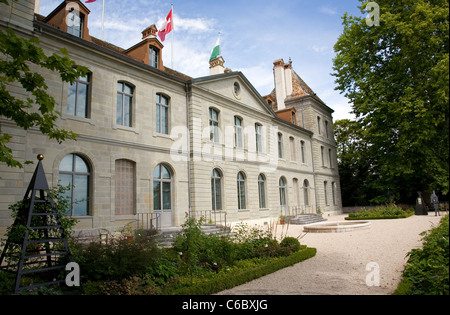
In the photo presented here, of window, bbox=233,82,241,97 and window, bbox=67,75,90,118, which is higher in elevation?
window, bbox=233,82,241,97

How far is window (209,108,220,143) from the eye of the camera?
53.5 ft

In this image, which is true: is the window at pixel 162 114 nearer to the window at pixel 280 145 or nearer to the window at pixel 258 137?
the window at pixel 258 137

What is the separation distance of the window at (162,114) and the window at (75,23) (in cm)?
405

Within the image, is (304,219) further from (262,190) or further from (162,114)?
(162,114)

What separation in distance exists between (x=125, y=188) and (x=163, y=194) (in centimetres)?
200

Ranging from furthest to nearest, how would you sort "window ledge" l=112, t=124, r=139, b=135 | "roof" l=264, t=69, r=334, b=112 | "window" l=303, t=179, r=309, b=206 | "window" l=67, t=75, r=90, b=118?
"roof" l=264, t=69, r=334, b=112, "window" l=303, t=179, r=309, b=206, "window ledge" l=112, t=124, r=139, b=135, "window" l=67, t=75, r=90, b=118

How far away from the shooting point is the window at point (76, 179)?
33.5ft

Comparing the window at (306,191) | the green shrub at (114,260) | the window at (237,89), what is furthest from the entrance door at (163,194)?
the window at (306,191)

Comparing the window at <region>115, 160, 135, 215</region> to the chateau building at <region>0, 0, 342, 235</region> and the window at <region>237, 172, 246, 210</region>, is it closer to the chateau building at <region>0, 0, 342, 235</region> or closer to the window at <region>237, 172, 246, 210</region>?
the chateau building at <region>0, 0, 342, 235</region>

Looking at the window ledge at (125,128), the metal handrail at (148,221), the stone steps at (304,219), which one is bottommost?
the stone steps at (304,219)

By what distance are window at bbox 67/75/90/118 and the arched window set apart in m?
7.20

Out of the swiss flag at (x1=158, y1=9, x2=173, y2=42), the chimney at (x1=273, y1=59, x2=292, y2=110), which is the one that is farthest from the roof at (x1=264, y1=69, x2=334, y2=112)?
the swiss flag at (x1=158, y1=9, x2=173, y2=42)

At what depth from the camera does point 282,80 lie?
2806cm
